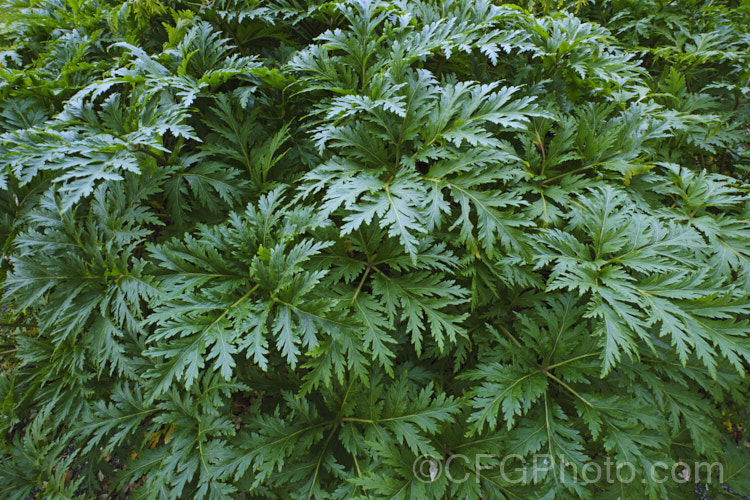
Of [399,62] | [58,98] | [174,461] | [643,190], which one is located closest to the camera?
[174,461]

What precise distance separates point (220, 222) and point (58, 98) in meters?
1.44

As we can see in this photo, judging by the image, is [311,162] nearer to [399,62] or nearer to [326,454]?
[399,62]

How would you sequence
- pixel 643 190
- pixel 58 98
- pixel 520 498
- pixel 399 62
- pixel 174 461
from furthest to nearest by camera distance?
pixel 58 98 → pixel 643 190 → pixel 399 62 → pixel 174 461 → pixel 520 498

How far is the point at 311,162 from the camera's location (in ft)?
6.95

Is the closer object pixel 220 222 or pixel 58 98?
pixel 220 222

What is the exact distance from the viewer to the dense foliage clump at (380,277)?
5.23 feet

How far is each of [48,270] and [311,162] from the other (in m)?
1.45

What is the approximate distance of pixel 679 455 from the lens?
1.89 metres

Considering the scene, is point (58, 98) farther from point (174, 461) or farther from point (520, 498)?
point (520, 498)

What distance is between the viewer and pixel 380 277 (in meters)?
1.81

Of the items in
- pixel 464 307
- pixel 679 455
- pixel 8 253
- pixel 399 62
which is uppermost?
pixel 399 62

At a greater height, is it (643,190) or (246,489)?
(643,190)

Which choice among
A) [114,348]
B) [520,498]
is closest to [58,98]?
[114,348]

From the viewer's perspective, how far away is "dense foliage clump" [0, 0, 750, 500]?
1.59 meters
